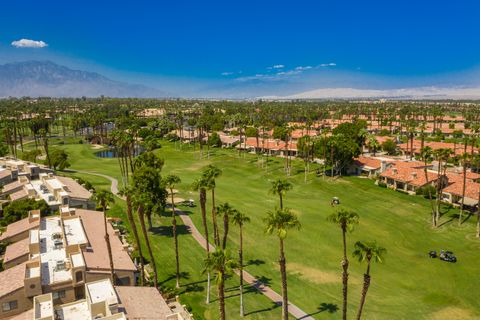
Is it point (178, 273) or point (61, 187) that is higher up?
point (61, 187)

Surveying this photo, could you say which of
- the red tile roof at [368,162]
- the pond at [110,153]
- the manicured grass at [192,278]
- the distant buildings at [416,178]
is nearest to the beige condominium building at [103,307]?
the manicured grass at [192,278]

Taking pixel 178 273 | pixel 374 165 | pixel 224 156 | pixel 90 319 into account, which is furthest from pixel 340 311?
pixel 224 156

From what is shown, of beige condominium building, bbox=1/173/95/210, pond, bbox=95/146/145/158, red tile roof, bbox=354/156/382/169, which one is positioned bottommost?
pond, bbox=95/146/145/158

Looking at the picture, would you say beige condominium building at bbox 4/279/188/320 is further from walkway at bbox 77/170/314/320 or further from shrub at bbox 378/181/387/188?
shrub at bbox 378/181/387/188

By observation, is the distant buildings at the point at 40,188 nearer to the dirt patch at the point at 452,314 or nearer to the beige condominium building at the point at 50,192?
the beige condominium building at the point at 50,192

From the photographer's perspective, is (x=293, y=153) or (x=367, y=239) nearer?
(x=367, y=239)

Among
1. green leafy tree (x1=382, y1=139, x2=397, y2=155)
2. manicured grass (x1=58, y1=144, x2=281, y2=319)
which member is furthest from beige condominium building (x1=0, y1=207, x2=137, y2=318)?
green leafy tree (x1=382, y1=139, x2=397, y2=155)

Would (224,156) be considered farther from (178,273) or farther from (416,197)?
(178,273)
